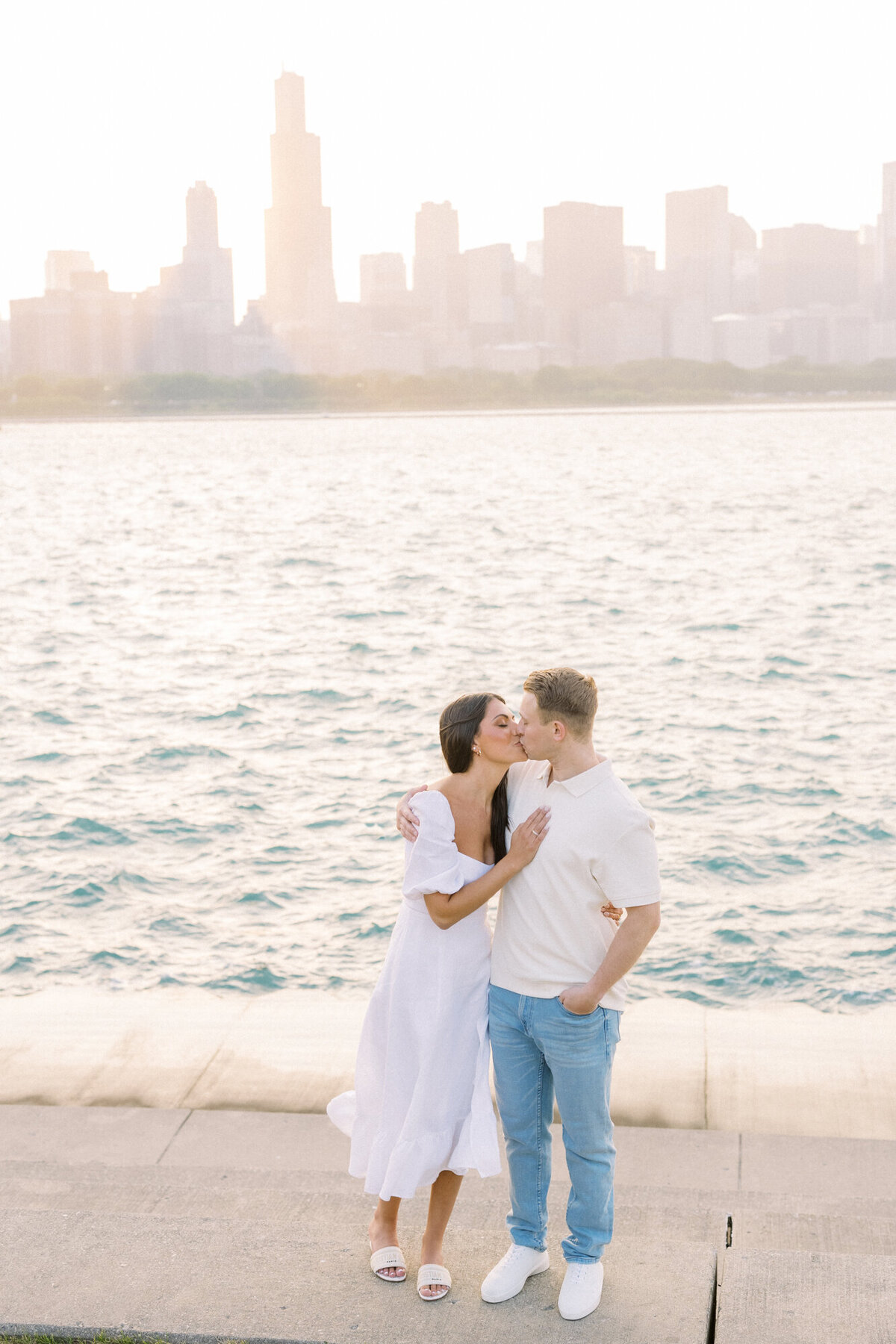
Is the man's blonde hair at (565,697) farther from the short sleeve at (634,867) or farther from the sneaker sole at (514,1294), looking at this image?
the sneaker sole at (514,1294)

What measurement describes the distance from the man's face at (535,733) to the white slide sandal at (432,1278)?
1.47 m

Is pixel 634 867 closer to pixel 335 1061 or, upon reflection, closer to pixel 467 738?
pixel 467 738

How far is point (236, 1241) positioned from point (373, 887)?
870 cm

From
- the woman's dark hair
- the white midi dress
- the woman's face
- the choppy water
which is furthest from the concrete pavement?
the choppy water

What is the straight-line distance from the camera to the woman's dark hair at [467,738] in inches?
150

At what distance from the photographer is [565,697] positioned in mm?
3697

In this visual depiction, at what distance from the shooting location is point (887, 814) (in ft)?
48.6

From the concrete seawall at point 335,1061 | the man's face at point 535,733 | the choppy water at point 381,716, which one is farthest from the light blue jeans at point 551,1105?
the choppy water at point 381,716

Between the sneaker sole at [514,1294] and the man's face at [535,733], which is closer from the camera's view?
the man's face at [535,733]

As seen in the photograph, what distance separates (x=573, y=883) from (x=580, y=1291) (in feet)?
3.60

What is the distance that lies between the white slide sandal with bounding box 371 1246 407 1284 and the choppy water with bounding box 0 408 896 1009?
21.8 feet

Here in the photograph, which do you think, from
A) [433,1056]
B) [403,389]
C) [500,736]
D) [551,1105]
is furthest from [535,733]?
[403,389]

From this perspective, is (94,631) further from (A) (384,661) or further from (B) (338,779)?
(B) (338,779)

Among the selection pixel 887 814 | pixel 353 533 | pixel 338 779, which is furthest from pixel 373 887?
pixel 353 533
